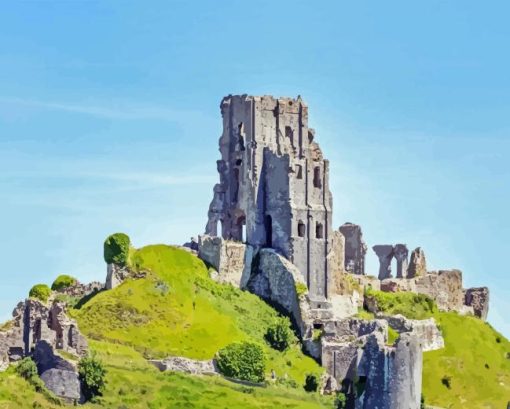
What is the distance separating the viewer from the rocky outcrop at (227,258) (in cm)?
15088

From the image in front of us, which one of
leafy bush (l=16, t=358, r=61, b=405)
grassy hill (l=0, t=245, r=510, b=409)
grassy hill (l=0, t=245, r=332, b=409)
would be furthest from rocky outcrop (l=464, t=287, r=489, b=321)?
leafy bush (l=16, t=358, r=61, b=405)

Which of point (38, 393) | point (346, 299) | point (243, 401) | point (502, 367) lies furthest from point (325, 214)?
point (38, 393)

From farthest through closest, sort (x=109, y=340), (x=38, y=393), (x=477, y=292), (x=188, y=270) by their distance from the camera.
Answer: (x=477, y=292) < (x=188, y=270) < (x=109, y=340) < (x=38, y=393)

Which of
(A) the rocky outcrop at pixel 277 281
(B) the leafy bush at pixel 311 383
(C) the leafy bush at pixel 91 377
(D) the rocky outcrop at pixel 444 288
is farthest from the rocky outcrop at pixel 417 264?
(C) the leafy bush at pixel 91 377

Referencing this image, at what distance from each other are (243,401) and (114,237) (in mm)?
21655

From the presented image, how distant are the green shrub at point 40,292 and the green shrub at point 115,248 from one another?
5.93 metres

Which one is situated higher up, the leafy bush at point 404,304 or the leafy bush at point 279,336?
the leafy bush at point 404,304

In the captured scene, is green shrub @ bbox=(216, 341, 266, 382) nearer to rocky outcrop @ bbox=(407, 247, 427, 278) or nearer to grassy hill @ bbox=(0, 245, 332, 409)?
grassy hill @ bbox=(0, 245, 332, 409)

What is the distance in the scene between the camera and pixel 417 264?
174m

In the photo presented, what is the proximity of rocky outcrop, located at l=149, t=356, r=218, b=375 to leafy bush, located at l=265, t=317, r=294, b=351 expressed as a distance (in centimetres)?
1186

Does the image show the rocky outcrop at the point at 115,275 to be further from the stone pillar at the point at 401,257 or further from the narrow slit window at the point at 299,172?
the stone pillar at the point at 401,257

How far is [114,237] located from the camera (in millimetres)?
142500

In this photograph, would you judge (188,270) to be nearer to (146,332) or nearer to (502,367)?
(146,332)

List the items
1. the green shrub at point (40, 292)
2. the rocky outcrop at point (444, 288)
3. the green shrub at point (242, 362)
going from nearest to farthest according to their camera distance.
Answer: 1. the green shrub at point (242, 362)
2. the green shrub at point (40, 292)
3. the rocky outcrop at point (444, 288)
